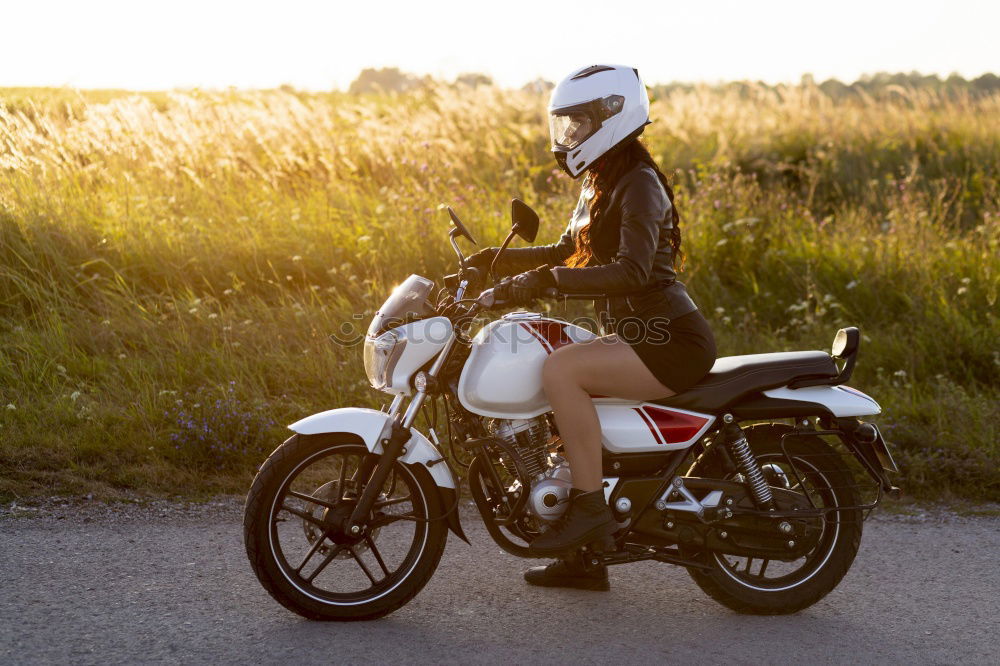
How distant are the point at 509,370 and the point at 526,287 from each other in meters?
0.43

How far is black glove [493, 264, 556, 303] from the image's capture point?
371 centimetres

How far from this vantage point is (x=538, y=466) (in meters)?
4.16

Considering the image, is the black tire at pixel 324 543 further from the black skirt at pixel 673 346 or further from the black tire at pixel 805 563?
the black tire at pixel 805 563

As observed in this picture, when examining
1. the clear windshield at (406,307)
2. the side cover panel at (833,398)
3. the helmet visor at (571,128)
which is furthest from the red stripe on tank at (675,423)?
the helmet visor at (571,128)

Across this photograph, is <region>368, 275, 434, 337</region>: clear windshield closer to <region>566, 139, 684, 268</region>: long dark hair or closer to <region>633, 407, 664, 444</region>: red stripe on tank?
<region>566, 139, 684, 268</region>: long dark hair

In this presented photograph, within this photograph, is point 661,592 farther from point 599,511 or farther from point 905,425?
point 905,425

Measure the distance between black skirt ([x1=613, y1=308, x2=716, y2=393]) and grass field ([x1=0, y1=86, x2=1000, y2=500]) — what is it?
2.44m

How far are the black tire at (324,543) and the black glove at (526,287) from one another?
857mm

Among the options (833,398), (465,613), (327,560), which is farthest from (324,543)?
(833,398)

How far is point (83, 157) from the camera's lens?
1071 cm

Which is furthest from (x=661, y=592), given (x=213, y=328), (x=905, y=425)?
(x=213, y=328)

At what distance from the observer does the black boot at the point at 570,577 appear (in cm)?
450

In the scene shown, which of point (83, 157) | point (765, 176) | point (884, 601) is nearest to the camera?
point (884, 601)

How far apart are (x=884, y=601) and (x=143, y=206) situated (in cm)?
671
